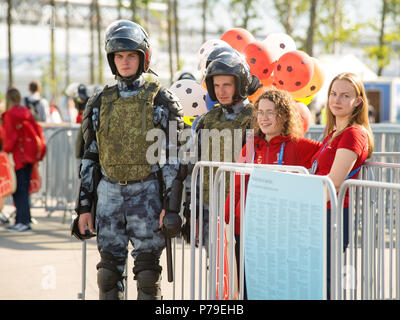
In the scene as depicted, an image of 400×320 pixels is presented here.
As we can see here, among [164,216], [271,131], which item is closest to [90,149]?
[164,216]

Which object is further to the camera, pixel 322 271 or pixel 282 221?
pixel 282 221

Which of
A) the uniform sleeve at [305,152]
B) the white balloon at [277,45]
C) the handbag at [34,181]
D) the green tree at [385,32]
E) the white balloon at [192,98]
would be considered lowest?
the handbag at [34,181]

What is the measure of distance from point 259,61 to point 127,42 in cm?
212

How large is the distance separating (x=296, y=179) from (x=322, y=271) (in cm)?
41

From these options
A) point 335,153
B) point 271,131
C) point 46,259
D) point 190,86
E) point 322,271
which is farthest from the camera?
point 46,259

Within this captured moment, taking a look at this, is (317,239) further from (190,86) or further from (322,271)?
(190,86)

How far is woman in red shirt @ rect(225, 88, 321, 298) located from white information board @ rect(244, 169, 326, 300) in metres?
0.92

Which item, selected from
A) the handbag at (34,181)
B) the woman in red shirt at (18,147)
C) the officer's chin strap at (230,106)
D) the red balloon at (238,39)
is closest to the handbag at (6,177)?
the woman in red shirt at (18,147)

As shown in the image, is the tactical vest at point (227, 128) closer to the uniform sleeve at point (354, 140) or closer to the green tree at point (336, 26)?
the uniform sleeve at point (354, 140)

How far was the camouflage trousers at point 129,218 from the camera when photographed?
14.1 ft

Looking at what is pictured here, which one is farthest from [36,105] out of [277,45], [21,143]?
[277,45]

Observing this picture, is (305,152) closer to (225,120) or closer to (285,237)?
(225,120)

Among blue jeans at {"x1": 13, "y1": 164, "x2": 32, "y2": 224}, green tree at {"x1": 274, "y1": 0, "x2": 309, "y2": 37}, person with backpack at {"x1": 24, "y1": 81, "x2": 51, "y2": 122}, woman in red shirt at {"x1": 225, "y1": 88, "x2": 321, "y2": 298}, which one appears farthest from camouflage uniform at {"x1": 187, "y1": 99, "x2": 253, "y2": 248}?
green tree at {"x1": 274, "y1": 0, "x2": 309, "y2": 37}

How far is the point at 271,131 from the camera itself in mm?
4336
